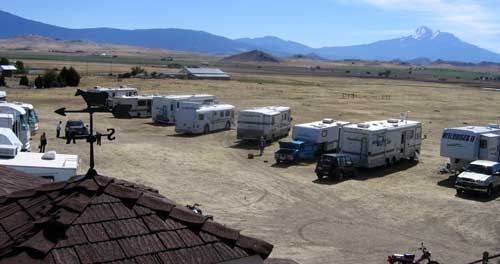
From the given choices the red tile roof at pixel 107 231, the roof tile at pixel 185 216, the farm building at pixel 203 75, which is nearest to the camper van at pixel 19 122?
the red tile roof at pixel 107 231

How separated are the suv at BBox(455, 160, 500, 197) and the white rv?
4.88 m

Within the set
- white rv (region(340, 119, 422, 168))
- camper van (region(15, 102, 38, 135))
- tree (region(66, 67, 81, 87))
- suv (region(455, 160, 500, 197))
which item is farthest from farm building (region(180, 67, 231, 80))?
suv (region(455, 160, 500, 197))

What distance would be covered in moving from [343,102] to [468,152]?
40.9 metres

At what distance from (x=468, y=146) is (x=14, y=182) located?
23305 mm

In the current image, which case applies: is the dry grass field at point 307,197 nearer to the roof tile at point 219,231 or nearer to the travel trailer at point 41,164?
the travel trailer at point 41,164

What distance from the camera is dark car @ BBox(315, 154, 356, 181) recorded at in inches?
1054

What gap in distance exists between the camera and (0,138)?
1941 cm

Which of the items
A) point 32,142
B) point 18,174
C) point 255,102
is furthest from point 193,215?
point 255,102

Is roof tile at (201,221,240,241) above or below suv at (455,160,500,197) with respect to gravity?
above

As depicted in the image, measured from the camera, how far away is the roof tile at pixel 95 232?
15.5 feet

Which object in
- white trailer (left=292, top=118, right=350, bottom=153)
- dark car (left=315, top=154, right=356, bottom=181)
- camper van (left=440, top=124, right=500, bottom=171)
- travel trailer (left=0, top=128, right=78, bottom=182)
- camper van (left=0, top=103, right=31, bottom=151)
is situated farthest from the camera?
white trailer (left=292, top=118, right=350, bottom=153)

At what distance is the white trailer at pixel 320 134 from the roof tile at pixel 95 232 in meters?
28.1

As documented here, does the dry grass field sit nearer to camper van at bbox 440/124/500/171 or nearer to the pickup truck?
the pickup truck

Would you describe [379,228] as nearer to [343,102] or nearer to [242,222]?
[242,222]
